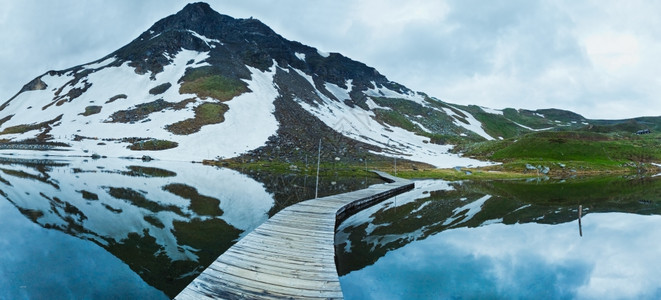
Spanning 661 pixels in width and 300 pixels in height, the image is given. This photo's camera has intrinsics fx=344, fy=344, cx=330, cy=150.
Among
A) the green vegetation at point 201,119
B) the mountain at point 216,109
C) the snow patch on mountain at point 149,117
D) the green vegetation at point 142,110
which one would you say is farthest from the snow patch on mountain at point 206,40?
the green vegetation at point 201,119

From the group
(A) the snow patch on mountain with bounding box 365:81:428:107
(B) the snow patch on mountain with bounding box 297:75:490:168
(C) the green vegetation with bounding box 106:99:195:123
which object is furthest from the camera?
(A) the snow patch on mountain with bounding box 365:81:428:107

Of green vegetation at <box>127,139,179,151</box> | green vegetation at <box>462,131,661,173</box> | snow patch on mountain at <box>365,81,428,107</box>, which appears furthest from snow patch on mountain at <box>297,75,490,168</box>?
green vegetation at <box>127,139,179,151</box>

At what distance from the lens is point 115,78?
120m

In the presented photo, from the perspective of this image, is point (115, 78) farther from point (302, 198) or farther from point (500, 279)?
point (500, 279)

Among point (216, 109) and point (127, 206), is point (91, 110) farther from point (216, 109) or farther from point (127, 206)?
point (127, 206)

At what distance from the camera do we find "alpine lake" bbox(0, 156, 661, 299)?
476 inches

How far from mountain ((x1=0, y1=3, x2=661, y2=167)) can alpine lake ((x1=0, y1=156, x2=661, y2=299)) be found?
162ft

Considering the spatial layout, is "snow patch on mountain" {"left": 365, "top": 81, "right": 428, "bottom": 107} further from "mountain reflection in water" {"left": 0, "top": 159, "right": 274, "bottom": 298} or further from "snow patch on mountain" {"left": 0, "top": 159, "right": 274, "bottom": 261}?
"mountain reflection in water" {"left": 0, "top": 159, "right": 274, "bottom": 298}

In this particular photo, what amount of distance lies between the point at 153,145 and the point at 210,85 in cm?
3718

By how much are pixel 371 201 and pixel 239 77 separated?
329 feet

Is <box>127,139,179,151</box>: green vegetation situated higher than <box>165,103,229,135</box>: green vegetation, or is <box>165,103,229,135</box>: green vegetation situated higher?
<box>165,103,229,135</box>: green vegetation

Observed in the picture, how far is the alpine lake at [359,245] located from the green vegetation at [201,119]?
185 feet

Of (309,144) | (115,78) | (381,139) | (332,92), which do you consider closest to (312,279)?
(309,144)

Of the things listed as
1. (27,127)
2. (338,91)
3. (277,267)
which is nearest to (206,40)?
(338,91)
